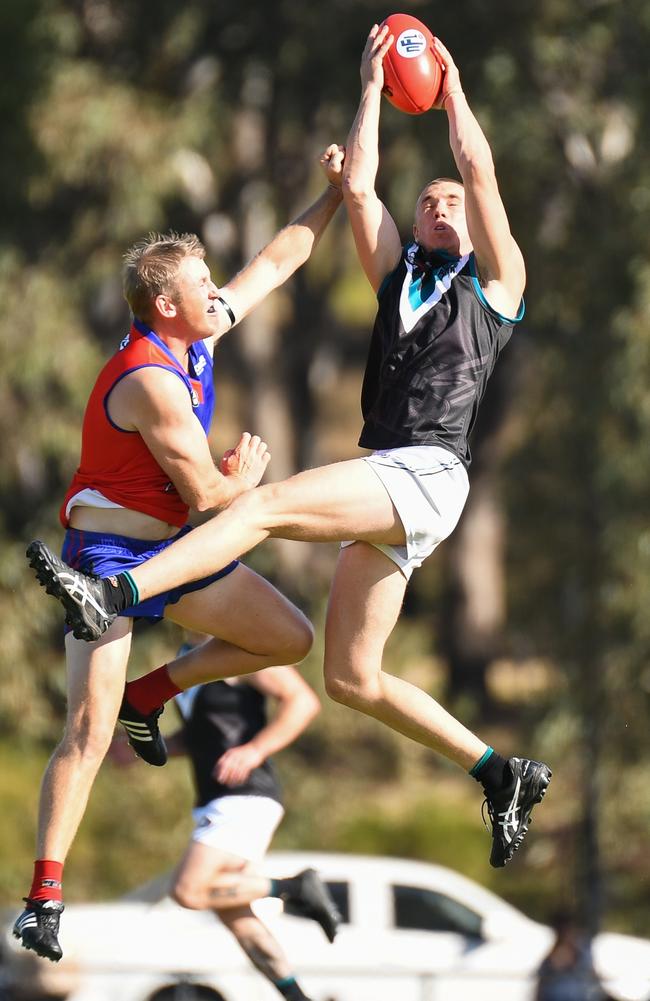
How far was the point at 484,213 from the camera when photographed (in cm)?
593

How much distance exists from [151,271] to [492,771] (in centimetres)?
228

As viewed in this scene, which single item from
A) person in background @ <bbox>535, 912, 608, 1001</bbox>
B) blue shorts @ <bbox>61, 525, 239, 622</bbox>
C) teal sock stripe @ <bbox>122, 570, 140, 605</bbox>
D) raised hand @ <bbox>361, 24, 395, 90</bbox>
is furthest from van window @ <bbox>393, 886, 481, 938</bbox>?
raised hand @ <bbox>361, 24, 395, 90</bbox>

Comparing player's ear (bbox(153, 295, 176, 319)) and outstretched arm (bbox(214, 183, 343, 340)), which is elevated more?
outstretched arm (bbox(214, 183, 343, 340))

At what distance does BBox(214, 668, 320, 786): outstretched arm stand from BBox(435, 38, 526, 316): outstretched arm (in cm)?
244

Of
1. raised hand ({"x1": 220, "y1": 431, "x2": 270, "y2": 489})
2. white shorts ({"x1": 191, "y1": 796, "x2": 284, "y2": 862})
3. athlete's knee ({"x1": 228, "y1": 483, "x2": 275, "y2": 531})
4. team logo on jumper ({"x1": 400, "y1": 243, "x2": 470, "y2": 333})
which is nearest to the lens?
athlete's knee ({"x1": 228, "y1": 483, "x2": 275, "y2": 531})

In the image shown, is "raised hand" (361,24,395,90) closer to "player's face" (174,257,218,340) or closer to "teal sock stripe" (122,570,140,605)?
"player's face" (174,257,218,340)

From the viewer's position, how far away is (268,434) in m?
20.3

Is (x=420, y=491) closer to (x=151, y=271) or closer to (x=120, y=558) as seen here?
(x=120, y=558)

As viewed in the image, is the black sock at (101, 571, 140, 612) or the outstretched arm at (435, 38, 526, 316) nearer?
the black sock at (101, 571, 140, 612)

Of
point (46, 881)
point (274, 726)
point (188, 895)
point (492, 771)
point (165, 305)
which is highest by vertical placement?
point (165, 305)

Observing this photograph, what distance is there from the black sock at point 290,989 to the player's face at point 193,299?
3.06 metres

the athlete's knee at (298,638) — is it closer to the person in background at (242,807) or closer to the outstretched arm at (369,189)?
the person in background at (242,807)

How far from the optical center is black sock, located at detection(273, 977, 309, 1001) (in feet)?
23.7

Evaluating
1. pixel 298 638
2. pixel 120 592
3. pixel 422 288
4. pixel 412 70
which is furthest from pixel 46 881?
pixel 412 70
